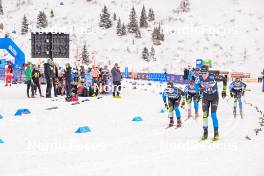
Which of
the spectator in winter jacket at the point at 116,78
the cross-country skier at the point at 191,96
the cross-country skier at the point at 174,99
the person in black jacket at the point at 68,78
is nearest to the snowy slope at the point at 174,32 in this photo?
the spectator in winter jacket at the point at 116,78

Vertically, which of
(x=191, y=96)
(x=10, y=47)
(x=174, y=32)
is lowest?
(x=191, y=96)

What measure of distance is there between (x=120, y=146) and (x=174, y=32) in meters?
58.3

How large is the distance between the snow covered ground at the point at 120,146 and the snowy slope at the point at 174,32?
42.6 m

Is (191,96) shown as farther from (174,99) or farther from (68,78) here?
(68,78)

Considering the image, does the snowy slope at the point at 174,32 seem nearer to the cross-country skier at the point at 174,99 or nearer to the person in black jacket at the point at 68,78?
the person in black jacket at the point at 68,78

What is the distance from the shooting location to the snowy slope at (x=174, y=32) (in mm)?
60188

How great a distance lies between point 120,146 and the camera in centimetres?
984

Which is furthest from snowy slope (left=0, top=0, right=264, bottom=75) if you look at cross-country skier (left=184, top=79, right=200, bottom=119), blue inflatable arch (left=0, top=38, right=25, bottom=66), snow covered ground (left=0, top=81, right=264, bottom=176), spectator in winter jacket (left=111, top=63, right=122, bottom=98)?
snow covered ground (left=0, top=81, right=264, bottom=176)

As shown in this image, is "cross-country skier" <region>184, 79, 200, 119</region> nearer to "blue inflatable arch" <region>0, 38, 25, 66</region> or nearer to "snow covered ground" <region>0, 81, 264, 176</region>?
"snow covered ground" <region>0, 81, 264, 176</region>

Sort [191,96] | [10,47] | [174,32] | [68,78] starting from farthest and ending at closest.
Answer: [174,32] → [10,47] → [68,78] → [191,96]

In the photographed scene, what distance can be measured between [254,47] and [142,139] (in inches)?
2141

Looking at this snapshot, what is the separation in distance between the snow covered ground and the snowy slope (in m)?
42.6

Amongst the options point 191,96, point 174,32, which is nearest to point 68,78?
point 191,96

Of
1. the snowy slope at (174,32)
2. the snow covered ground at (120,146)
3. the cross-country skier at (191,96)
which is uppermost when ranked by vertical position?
the snowy slope at (174,32)
